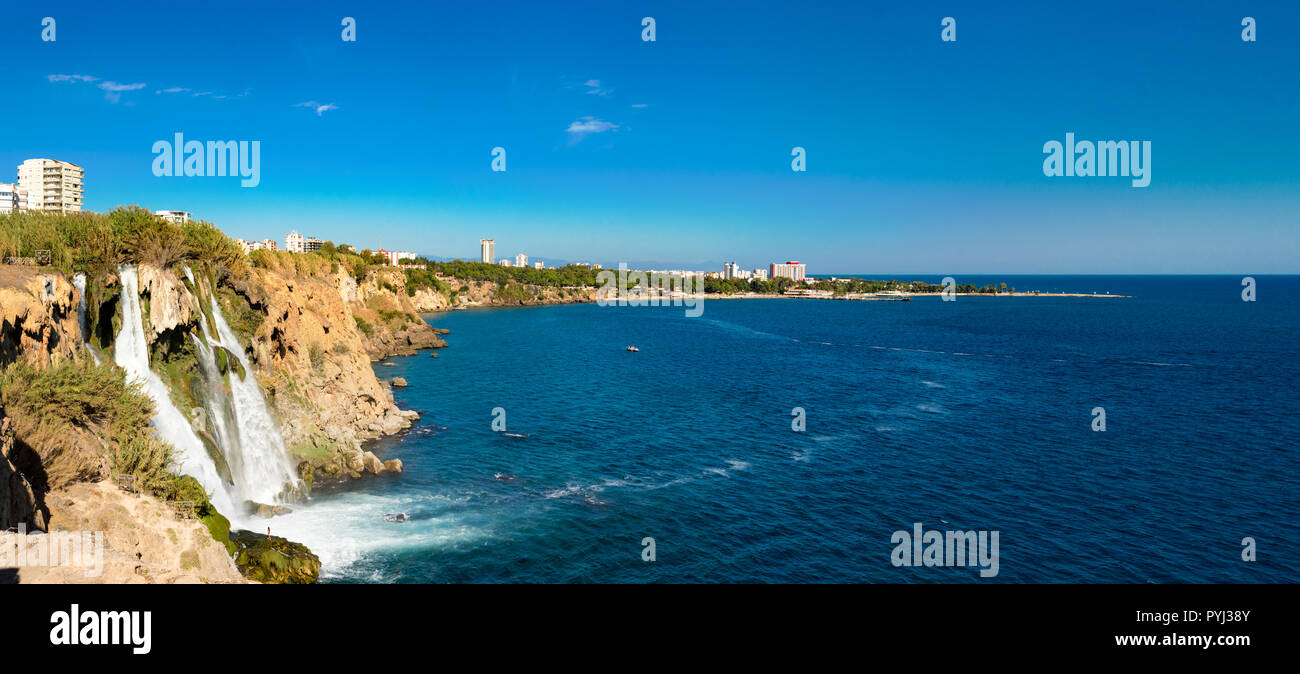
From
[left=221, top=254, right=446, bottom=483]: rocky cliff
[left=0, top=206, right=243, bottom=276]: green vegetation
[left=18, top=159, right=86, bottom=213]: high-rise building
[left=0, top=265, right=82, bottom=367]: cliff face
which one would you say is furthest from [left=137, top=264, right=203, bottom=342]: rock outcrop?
[left=18, top=159, right=86, bottom=213]: high-rise building

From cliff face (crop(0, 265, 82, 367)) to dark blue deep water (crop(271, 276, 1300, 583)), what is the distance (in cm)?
1072

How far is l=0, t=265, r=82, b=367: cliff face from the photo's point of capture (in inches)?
754

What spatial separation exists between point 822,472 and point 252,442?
97.7 ft

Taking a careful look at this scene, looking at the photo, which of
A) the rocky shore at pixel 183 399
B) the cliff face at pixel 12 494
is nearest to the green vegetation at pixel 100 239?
the rocky shore at pixel 183 399

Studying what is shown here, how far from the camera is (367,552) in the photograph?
26031mm

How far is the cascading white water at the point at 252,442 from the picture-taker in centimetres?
3028

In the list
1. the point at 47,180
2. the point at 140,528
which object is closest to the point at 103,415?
the point at 140,528

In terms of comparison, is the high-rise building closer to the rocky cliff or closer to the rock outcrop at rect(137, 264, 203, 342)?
the rocky cliff

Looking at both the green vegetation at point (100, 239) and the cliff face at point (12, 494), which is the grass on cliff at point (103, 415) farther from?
the green vegetation at point (100, 239)

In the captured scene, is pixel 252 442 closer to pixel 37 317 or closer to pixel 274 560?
pixel 274 560
